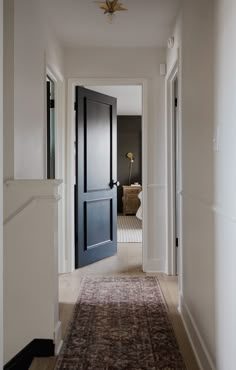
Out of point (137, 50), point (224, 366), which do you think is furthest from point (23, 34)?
point (224, 366)

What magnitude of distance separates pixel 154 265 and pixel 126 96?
3.94m

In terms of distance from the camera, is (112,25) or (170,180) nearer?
(112,25)

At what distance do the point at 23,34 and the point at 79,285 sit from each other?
7.65 feet

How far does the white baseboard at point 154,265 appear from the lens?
4.33 m

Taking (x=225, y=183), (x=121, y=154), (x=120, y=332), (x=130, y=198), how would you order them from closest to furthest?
(x=225, y=183), (x=120, y=332), (x=130, y=198), (x=121, y=154)

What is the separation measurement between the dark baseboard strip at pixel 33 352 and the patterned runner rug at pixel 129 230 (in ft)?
12.8

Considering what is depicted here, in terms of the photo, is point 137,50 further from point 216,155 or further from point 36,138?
point 216,155

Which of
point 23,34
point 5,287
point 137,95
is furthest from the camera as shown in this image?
point 137,95

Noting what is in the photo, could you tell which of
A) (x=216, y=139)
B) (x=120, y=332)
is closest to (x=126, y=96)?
(x=120, y=332)

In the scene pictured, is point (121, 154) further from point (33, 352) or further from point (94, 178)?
point (33, 352)

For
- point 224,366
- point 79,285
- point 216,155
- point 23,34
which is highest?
point 23,34

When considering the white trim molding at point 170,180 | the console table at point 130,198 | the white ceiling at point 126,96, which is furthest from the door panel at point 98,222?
the console table at point 130,198

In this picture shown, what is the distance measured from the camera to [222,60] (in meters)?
1.69

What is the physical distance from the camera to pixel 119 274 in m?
4.22
